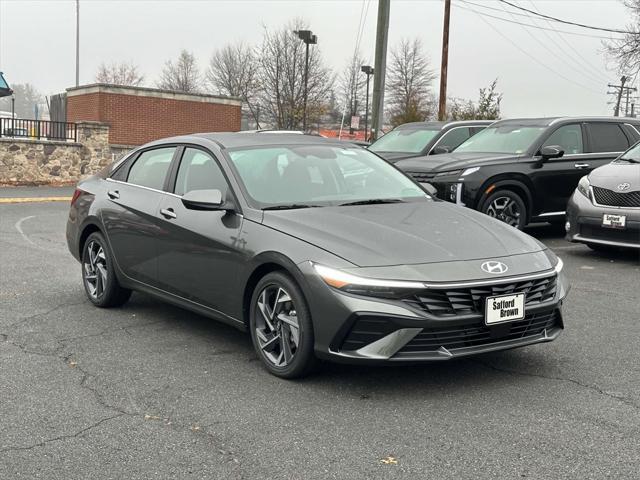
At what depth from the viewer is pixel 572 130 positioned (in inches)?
451

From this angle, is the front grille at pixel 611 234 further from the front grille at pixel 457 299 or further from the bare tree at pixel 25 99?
the bare tree at pixel 25 99

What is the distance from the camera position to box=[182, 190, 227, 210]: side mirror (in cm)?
514

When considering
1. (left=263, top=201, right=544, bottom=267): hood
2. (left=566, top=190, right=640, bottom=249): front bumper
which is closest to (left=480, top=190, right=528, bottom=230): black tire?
(left=566, top=190, right=640, bottom=249): front bumper

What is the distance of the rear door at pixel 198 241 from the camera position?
16.8 ft

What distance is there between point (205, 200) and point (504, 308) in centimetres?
206

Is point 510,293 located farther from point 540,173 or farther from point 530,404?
point 540,173

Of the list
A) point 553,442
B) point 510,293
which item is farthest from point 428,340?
point 553,442

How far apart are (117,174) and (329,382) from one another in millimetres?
3171

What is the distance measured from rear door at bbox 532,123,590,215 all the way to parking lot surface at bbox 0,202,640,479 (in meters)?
4.70

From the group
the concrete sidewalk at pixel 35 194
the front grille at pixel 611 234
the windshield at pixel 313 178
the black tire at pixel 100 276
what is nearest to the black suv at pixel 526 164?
the front grille at pixel 611 234

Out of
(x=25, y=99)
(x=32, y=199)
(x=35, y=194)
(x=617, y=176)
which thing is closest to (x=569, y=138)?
(x=617, y=176)

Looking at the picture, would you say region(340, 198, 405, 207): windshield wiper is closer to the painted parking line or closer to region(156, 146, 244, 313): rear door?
region(156, 146, 244, 313): rear door

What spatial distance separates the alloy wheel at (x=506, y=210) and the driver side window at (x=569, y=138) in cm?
128

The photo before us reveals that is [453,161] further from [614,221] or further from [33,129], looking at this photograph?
[33,129]
